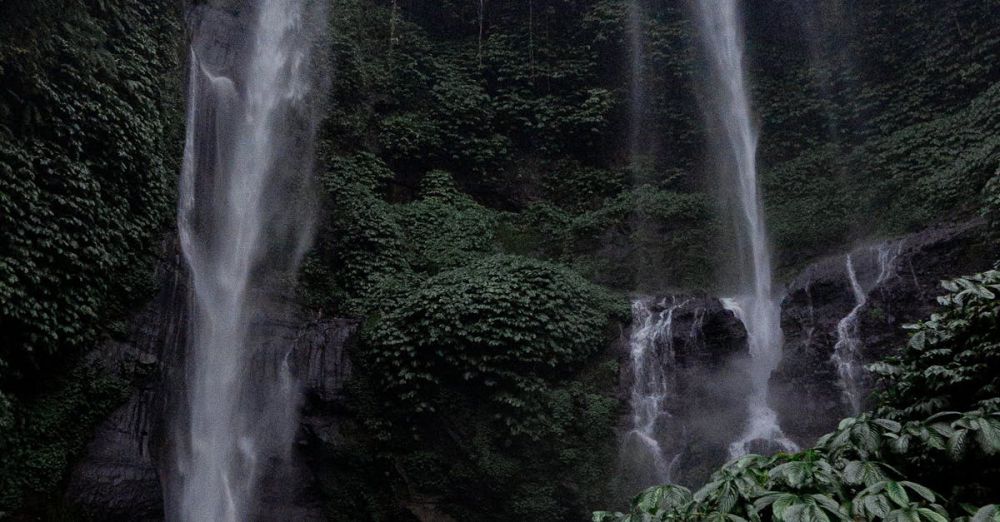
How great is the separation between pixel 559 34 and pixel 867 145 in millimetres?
8539

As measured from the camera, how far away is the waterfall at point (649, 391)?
9.77 metres

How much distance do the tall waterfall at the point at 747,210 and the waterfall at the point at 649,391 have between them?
3.84ft

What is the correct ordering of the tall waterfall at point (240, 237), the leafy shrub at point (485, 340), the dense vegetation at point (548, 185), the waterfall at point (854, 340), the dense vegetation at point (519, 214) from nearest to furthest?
the dense vegetation at point (519, 214), the waterfall at point (854, 340), the tall waterfall at point (240, 237), the dense vegetation at point (548, 185), the leafy shrub at point (485, 340)

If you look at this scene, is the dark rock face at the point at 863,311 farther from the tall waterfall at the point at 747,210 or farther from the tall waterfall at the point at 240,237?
the tall waterfall at the point at 240,237

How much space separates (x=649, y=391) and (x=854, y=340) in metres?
3.29

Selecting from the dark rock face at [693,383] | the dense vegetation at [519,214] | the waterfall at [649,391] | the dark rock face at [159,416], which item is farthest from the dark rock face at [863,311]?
the dark rock face at [159,416]

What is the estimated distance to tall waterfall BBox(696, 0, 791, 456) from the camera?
10219 millimetres

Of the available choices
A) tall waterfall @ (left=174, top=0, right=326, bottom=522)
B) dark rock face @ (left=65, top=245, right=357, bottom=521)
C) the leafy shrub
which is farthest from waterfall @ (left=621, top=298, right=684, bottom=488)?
tall waterfall @ (left=174, top=0, right=326, bottom=522)

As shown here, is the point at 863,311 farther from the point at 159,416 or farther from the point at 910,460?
the point at 159,416

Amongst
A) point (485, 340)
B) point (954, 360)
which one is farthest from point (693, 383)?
point (954, 360)

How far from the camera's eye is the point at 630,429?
33.7ft

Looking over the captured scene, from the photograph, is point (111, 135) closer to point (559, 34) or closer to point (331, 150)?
point (331, 150)

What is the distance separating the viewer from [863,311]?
10188 millimetres

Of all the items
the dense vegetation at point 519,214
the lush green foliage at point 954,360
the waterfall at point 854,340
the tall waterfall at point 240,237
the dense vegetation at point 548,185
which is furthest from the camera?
the dense vegetation at point 548,185
